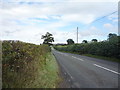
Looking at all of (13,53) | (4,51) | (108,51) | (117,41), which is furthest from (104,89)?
(108,51)

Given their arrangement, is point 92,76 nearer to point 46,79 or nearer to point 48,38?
point 46,79

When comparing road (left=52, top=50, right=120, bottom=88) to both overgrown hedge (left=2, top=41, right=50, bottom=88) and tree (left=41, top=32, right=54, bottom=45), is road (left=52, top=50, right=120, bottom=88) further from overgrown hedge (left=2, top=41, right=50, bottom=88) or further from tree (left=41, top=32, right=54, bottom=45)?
tree (left=41, top=32, right=54, bottom=45)

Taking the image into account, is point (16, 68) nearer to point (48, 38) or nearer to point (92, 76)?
point (92, 76)

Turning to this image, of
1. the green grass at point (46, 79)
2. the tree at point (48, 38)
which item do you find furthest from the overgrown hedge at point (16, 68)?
the tree at point (48, 38)

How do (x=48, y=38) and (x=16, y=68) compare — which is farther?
(x=48, y=38)

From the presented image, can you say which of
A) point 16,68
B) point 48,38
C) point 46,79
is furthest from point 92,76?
point 48,38

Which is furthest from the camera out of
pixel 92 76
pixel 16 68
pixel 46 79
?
pixel 92 76

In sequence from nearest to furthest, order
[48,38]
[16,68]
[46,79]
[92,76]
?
[16,68]
[46,79]
[92,76]
[48,38]

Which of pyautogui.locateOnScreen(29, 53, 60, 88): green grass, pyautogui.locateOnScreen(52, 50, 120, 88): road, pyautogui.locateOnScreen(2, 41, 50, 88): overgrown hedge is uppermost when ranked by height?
pyautogui.locateOnScreen(2, 41, 50, 88): overgrown hedge

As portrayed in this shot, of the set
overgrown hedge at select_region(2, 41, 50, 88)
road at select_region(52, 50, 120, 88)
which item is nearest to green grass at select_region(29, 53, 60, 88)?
overgrown hedge at select_region(2, 41, 50, 88)

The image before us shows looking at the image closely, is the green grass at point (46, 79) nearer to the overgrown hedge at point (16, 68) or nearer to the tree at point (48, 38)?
the overgrown hedge at point (16, 68)

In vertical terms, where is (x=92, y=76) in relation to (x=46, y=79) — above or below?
below

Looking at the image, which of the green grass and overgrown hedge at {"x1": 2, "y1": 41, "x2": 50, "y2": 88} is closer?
overgrown hedge at {"x1": 2, "y1": 41, "x2": 50, "y2": 88}

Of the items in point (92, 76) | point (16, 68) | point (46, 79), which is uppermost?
point (16, 68)
